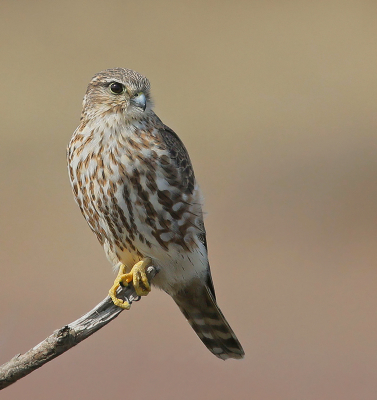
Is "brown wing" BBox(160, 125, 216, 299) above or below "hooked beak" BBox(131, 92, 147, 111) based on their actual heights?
below

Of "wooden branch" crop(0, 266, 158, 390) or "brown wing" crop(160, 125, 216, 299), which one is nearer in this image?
"wooden branch" crop(0, 266, 158, 390)

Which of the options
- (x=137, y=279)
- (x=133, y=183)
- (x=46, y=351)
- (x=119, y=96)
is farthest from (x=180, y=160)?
(x=46, y=351)

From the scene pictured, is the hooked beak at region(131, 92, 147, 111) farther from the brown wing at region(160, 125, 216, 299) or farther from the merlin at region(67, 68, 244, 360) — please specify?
the brown wing at region(160, 125, 216, 299)

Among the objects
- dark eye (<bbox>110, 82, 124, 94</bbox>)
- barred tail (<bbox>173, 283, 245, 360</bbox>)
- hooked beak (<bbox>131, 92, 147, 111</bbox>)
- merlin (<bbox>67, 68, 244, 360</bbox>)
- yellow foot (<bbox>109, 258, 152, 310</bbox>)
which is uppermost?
dark eye (<bbox>110, 82, 124, 94</bbox>)

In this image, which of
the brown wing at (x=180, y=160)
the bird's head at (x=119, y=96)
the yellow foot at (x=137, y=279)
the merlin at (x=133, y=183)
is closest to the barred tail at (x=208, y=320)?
the merlin at (x=133, y=183)

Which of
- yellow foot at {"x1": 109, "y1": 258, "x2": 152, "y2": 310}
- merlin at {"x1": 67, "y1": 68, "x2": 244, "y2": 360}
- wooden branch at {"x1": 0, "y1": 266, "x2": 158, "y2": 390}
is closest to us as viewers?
wooden branch at {"x1": 0, "y1": 266, "x2": 158, "y2": 390}

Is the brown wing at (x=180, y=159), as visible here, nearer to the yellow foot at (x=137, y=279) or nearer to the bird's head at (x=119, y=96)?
the bird's head at (x=119, y=96)

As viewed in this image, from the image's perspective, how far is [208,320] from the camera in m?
3.97

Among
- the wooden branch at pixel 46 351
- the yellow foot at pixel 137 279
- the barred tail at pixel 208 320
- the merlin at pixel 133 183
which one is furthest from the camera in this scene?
the barred tail at pixel 208 320

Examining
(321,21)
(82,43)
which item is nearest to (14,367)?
(82,43)

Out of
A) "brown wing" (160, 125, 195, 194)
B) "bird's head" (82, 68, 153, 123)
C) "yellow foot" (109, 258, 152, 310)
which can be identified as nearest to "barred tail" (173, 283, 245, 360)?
"yellow foot" (109, 258, 152, 310)

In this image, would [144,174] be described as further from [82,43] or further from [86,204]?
[82,43]

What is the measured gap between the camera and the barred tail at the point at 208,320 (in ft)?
12.8

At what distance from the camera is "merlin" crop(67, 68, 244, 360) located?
339 centimetres
